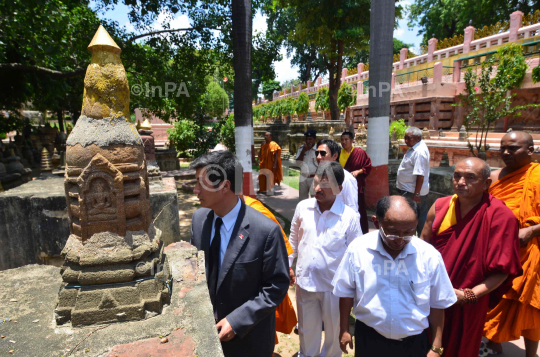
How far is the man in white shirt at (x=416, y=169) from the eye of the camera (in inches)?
161

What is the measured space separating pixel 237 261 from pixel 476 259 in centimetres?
158

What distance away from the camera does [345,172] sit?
3.23m

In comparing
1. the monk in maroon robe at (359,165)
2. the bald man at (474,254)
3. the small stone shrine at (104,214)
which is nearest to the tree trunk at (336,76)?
the monk in maroon robe at (359,165)


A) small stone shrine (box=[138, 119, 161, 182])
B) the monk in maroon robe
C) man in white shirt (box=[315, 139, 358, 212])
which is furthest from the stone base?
small stone shrine (box=[138, 119, 161, 182])

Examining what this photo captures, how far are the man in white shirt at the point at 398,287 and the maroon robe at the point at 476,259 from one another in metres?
0.44

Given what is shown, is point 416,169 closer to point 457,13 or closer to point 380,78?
point 380,78

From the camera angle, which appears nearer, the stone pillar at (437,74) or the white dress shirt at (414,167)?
the white dress shirt at (414,167)

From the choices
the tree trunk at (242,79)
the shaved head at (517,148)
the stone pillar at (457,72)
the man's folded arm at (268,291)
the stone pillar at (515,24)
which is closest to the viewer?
the man's folded arm at (268,291)

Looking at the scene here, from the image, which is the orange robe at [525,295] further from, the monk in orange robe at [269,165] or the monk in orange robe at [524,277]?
the monk in orange robe at [269,165]

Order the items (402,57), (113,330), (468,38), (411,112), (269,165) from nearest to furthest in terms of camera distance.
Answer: (113,330) < (269,165) < (411,112) < (468,38) < (402,57)

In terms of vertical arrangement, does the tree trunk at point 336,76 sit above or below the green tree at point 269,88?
below

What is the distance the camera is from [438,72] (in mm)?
15992

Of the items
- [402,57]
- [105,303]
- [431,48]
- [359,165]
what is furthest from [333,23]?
[402,57]
